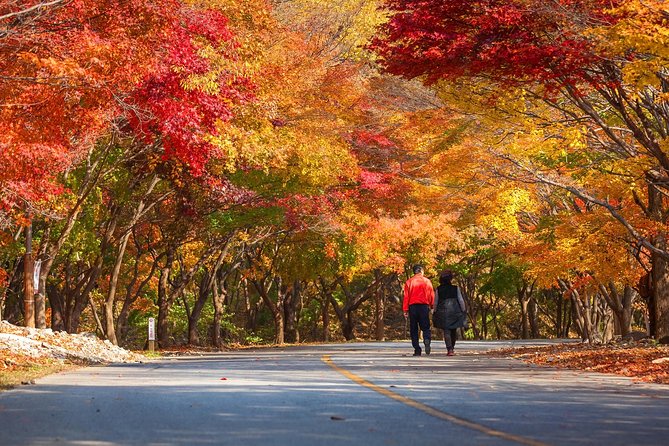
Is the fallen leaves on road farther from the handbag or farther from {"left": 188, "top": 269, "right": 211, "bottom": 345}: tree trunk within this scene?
{"left": 188, "top": 269, "right": 211, "bottom": 345}: tree trunk

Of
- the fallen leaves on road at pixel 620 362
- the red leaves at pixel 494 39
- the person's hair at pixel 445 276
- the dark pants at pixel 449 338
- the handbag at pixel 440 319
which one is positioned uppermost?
the red leaves at pixel 494 39

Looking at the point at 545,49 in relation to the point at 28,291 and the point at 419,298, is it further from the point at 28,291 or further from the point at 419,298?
the point at 28,291

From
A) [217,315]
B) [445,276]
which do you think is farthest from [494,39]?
[217,315]

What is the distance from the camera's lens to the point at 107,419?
10.2 metres

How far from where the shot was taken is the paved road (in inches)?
346

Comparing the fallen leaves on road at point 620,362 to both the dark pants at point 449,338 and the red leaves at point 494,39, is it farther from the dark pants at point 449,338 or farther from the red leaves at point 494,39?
the red leaves at point 494,39

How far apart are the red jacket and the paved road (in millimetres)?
5861

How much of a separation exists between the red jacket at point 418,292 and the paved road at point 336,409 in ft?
19.2

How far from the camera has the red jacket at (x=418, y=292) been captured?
23.4 meters

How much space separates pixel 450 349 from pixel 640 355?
4544 mm

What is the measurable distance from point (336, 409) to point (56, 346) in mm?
14427

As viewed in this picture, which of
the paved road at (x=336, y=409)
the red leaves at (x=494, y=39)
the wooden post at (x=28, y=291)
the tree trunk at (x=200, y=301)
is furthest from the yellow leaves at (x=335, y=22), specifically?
the paved road at (x=336, y=409)

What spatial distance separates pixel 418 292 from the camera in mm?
23594

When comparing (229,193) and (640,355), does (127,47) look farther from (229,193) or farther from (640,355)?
(229,193)
